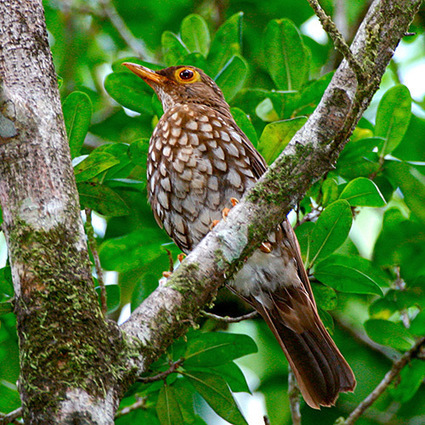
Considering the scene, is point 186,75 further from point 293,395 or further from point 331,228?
point 293,395

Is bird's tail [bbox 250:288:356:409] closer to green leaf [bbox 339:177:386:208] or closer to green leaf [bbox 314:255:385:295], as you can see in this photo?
green leaf [bbox 314:255:385:295]

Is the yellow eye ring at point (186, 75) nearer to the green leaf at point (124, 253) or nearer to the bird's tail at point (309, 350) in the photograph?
the green leaf at point (124, 253)

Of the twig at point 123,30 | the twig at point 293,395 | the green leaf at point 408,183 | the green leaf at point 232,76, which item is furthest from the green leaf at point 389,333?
the twig at point 123,30

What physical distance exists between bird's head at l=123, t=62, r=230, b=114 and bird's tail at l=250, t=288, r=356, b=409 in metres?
1.29

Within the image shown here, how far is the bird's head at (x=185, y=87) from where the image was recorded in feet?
13.1

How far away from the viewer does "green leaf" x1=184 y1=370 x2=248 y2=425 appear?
10.9 ft

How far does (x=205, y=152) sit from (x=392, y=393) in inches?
70.7

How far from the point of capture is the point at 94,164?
3.14m

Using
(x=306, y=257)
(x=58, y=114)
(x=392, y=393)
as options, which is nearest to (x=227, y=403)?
(x=306, y=257)

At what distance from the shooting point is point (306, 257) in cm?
333

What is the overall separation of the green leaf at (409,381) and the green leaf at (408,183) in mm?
842

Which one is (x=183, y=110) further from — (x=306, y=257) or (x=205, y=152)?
(x=306, y=257)

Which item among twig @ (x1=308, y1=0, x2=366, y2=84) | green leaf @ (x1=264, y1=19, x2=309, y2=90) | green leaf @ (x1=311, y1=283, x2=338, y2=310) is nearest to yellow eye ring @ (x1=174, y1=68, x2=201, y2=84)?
green leaf @ (x1=264, y1=19, x2=309, y2=90)

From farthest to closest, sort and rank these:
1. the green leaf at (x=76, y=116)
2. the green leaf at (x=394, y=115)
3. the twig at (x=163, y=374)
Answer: the green leaf at (x=394, y=115)
the green leaf at (x=76, y=116)
the twig at (x=163, y=374)
